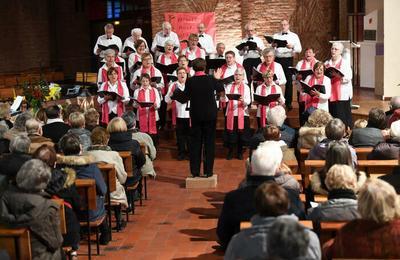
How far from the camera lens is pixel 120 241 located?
25.5ft

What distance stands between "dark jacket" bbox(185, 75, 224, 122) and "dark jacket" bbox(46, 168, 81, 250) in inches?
134

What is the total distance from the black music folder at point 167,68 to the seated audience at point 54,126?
3484 mm

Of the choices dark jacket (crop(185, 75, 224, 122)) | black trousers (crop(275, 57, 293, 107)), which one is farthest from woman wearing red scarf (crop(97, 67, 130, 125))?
black trousers (crop(275, 57, 293, 107))

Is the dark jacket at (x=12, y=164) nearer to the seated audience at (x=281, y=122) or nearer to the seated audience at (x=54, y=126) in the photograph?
the seated audience at (x=54, y=126)

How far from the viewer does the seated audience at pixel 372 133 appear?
26.3 feet

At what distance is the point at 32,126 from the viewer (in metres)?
8.05

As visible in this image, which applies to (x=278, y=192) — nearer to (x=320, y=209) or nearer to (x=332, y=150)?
(x=320, y=209)

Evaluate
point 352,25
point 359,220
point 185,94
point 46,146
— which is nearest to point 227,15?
point 352,25

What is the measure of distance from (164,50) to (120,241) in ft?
18.9

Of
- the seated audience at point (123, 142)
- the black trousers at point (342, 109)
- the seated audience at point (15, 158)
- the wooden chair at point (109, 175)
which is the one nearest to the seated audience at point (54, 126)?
the seated audience at point (123, 142)

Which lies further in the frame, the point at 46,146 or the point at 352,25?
the point at 352,25

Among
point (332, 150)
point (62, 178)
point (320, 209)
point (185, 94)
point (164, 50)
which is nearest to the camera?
point (320, 209)

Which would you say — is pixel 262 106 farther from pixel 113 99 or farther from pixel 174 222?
pixel 174 222

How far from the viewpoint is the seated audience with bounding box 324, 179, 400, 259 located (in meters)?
4.52
